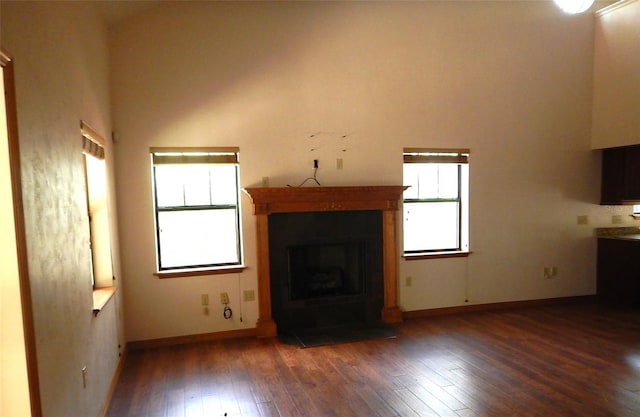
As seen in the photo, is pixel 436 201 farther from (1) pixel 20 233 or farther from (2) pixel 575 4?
(1) pixel 20 233

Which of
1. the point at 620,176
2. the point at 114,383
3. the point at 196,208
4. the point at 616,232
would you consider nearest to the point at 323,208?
the point at 196,208

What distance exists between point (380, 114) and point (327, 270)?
1.80 m

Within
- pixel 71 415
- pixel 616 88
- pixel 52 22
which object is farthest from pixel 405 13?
pixel 71 415

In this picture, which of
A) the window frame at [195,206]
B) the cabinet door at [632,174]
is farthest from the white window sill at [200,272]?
the cabinet door at [632,174]

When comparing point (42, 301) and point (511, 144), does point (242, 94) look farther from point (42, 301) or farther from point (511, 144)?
point (511, 144)

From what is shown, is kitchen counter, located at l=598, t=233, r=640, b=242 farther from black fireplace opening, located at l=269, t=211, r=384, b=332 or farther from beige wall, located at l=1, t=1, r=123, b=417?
beige wall, located at l=1, t=1, r=123, b=417

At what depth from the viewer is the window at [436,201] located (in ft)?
14.7

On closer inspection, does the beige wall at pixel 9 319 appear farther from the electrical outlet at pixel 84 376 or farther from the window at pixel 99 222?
the window at pixel 99 222

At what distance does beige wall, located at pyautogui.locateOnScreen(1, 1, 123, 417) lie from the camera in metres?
1.50

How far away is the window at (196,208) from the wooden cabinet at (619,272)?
4613 millimetres

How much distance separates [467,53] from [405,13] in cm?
86

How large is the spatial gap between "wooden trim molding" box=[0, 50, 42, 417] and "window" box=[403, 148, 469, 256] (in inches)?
143

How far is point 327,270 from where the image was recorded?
4.26m

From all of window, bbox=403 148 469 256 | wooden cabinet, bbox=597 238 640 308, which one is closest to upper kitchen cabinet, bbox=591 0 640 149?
wooden cabinet, bbox=597 238 640 308
